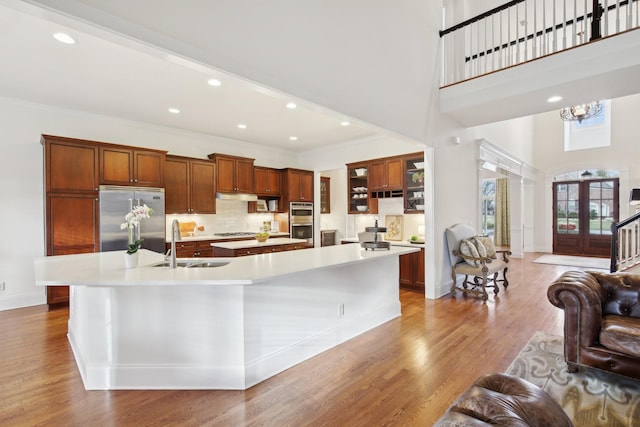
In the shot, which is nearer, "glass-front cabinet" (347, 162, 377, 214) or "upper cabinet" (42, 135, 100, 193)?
"upper cabinet" (42, 135, 100, 193)

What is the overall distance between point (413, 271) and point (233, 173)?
4.01 metres

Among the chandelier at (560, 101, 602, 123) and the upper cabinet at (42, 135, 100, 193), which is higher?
the chandelier at (560, 101, 602, 123)

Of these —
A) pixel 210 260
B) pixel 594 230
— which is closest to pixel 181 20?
pixel 210 260

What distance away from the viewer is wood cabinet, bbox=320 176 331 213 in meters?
8.41

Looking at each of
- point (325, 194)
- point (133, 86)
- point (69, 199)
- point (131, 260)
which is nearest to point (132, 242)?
point (131, 260)

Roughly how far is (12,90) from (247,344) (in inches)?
183

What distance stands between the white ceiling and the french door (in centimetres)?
776

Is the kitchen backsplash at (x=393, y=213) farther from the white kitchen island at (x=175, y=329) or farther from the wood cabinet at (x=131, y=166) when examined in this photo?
the wood cabinet at (x=131, y=166)

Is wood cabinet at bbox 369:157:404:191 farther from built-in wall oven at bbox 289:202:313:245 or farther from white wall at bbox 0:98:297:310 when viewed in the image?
white wall at bbox 0:98:297:310

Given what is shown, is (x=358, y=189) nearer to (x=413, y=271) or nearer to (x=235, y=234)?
(x=413, y=271)

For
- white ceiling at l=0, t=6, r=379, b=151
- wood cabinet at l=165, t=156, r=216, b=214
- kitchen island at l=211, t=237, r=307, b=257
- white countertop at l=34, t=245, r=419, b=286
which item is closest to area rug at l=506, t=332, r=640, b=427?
white countertop at l=34, t=245, r=419, b=286

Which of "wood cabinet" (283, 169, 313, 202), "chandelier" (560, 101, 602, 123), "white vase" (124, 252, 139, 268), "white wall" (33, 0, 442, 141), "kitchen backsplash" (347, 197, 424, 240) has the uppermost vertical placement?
"chandelier" (560, 101, 602, 123)

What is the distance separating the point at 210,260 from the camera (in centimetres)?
286

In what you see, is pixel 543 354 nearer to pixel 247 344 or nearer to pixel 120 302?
pixel 247 344
